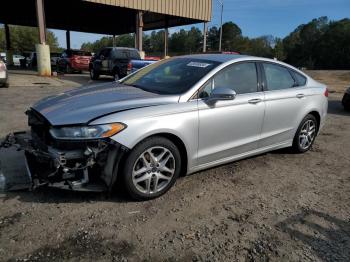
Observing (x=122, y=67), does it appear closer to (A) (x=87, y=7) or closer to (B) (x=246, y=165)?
(B) (x=246, y=165)

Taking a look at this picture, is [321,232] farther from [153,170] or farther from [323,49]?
[323,49]

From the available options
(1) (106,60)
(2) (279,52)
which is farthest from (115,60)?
(2) (279,52)

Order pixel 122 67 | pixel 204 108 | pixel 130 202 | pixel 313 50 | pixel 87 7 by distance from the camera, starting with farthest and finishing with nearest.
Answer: pixel 313 50 → pixel 87 7 → pixel 122 67 → pixel 204 108 → pixel 130 202

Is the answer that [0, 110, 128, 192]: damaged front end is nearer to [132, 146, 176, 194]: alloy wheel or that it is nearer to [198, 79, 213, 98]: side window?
[132, 146, 176, 194]: alloy wheel

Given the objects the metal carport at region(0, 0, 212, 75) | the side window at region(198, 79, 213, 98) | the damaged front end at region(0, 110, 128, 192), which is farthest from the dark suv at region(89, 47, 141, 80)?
the damaged front end at region(0, 110, 128, 192)

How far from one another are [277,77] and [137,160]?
8.56 feet

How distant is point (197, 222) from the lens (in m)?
3.08

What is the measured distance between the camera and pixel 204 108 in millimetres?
3672

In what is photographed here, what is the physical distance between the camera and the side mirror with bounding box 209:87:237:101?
3623 mm

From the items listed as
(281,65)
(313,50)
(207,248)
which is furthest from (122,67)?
(313,50)

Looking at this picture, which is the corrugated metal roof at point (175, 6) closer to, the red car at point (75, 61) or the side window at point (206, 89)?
the red car at point (75, 61)

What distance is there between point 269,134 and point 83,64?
65.9 ft

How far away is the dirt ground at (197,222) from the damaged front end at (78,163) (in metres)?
0.28

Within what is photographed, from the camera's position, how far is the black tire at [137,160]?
3178mm
